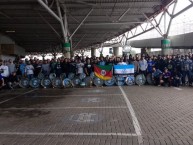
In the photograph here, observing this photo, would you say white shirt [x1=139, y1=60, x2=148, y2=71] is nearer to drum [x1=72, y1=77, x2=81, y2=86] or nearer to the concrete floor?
drum [x1=72, y1=77, x2=81, y2=86]

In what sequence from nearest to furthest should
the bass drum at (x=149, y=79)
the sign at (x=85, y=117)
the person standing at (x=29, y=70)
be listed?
the sign at (x=85, y=117)
the bass drum at (x=149, y=79)
the person standing at (x=29, y=70)

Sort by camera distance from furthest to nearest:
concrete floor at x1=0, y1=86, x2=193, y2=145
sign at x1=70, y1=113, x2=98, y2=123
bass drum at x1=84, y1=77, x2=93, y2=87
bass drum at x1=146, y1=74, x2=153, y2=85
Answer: bass drum at x1=146, y1=74, x2=153, y2=85, bass drum at x1=84, y1=77, x2=93, y2=87, sign at x1=70, y1=113, x2=98, y2=123, concrete floor at x1=0, y1=86, x2=193, y2=145

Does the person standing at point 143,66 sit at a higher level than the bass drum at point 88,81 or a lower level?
higher

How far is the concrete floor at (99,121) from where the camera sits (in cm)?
739

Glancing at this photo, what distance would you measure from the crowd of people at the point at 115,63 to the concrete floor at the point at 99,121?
19.8ft

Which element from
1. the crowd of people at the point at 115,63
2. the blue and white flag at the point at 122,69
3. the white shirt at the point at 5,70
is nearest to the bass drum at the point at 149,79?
the crowd of people at the point at 115,63

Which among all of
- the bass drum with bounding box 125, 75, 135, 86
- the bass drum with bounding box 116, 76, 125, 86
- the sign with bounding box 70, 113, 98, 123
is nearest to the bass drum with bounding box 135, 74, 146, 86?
the bass drum with bounding box 125, 75, 135, 86

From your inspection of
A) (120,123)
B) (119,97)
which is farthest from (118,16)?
(120,123)

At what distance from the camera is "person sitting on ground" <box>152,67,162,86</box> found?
20308 mm

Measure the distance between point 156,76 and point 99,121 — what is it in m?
11.7

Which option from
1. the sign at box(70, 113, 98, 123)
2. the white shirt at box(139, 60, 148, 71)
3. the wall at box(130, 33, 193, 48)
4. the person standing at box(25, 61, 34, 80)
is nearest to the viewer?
the sign at box(70, 113, 98, 123)

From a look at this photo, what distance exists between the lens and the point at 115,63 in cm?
2136

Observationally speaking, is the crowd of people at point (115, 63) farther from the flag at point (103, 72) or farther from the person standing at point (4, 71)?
the flag at point (103, 72)

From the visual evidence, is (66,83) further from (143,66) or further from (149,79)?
(149,79)
